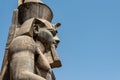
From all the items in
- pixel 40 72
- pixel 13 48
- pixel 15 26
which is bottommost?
pixel 40 72

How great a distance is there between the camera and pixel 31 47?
863cm

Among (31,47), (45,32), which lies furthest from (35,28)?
(31,47)

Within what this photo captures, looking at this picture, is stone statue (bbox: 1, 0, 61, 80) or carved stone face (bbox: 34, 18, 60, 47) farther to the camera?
carved stone face (bbox: 34, 18, 60, 47)

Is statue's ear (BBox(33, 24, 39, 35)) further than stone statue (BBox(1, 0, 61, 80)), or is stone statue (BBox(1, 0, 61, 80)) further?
statue's ear (BBox(33, 24, 39, 35))

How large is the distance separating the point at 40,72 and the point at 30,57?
521 millimetres

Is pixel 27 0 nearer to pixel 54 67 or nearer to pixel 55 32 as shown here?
pixel 55 32

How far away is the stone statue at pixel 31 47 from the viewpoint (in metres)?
8.30

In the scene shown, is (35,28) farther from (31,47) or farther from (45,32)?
(31,47)

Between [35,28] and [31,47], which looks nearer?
[31,47]

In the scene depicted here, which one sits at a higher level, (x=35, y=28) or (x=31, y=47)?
(x=35, y=28)

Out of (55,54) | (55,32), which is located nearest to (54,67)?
(55,54)

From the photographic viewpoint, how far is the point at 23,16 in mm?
9922

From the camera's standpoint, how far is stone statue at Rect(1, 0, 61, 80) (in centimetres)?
830

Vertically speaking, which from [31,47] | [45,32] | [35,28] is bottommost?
[31,47]
